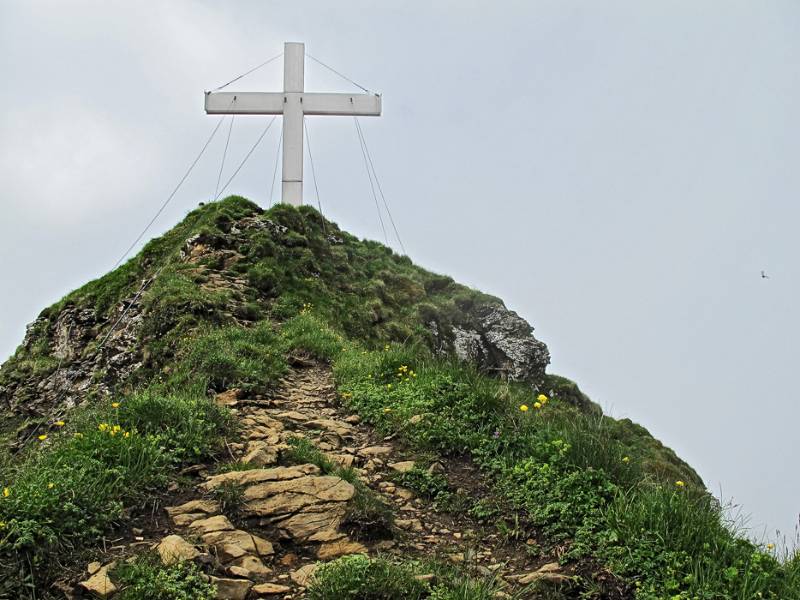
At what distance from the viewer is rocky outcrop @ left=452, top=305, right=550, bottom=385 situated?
16078 millimetres

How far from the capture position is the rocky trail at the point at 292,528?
407 centimetres

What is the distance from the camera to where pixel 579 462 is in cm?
511

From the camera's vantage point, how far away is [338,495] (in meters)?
5.00

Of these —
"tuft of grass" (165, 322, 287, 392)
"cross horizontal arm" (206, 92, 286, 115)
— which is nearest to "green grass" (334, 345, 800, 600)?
"tuft of grass" (165, 322, 287, 392)

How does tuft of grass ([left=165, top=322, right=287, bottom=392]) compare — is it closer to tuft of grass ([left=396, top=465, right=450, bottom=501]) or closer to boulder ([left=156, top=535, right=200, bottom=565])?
tuft of grass ([left=396, top=465, right=450, bottom=501])

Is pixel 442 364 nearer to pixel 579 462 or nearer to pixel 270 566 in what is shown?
pixel 579 462

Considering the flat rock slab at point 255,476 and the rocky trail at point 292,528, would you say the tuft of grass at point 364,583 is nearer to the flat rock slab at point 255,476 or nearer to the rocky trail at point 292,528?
the rocky trail at point 292,528

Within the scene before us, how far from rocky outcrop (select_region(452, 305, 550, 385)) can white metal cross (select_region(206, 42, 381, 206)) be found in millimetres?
5579

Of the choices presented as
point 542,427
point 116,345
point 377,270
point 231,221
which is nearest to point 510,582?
point 542,427

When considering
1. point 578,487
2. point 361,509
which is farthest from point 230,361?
point 578,487

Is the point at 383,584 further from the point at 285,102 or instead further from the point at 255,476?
the point at 285,102

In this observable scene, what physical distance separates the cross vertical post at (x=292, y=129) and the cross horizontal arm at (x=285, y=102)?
0.37ft

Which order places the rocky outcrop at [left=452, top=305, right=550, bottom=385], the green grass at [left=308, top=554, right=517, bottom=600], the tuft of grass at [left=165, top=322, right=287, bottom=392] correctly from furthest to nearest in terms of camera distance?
the rocky outcrop at [left=452, top=305, right=550, bottom=385]
the tuft of grass at [left=165, top=322, right=287, bottom=392]
the green grass at [left=308, top=554, right=517, bottom=600]

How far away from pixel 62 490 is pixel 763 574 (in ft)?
15.1
